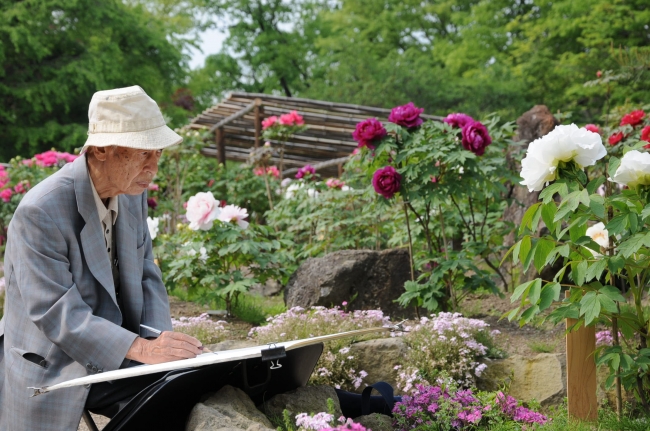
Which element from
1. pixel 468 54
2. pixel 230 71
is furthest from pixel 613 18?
pixel 230 71

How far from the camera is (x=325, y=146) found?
12.3m

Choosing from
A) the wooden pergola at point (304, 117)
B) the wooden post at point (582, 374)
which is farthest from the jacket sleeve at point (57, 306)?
the wooden pergola at point (304, 117)

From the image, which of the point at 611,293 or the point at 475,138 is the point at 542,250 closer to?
the point at 611,293

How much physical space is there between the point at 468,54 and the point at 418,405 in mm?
17388

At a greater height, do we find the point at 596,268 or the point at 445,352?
the point at 596,268

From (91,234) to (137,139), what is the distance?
33cm

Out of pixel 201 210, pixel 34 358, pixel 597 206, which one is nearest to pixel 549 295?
pixel 597 206

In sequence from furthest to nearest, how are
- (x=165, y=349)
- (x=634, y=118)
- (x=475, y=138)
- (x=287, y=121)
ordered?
1. (x=287, y=121)
2. (x=634, y=118)
3. (x=475, y=138)
4. (x=165, y=349)

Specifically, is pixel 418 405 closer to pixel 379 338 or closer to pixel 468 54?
pixel 379 338

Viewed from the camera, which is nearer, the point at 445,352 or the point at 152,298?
the point at 152,298

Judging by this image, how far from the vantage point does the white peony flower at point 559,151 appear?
99.7 inches

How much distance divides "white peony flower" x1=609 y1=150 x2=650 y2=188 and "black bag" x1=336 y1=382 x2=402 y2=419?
105cm

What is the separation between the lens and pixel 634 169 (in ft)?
8.21

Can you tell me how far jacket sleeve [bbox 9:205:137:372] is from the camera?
221cm
